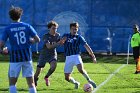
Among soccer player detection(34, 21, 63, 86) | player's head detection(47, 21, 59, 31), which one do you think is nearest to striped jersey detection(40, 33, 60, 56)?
soccer player detection(34, 21, 63, 86)

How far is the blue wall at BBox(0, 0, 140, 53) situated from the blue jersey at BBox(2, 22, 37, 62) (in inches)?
960

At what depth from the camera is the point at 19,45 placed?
391 inches

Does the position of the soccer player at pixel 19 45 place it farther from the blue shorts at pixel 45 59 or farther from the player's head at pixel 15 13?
the blue shorts at pixel 45 59

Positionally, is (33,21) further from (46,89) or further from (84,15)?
(46,89)

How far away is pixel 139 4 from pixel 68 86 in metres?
21.9

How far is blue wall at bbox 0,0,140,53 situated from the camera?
3447 centimetres

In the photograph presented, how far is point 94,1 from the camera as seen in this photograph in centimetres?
3566

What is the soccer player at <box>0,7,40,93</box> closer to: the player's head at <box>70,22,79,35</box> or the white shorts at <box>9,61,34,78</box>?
the white shorts at <box>9,61,34,78</box>

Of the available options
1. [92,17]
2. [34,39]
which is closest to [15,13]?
[34,39]

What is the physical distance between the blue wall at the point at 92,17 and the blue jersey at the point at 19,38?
24.4 metres

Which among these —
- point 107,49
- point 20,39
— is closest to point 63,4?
point 107,49

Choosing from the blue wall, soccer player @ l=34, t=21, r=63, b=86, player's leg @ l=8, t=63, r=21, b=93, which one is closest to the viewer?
player's leg @ l=8, t=63, r=21, b=93

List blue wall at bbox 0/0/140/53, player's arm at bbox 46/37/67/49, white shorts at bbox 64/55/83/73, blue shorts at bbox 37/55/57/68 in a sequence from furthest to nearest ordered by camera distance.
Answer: blue wall at bbox 0/0/140/53
blue shorts at bbox 37/55/57/68
white shorts at bbox 64/55/83/73
player's arm at bbox 46/37/67/49

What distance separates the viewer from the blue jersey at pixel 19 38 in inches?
388
